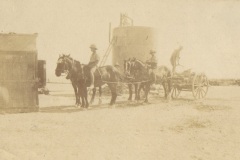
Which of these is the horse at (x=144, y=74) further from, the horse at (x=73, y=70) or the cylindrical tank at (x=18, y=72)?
the cylindrical tank at (x=18, y=72)

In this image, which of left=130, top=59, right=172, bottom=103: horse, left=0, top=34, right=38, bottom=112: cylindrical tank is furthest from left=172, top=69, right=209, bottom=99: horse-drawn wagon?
left=0, top=34, right=38, bottom=112: cylindrical tank

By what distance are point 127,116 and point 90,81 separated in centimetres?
249

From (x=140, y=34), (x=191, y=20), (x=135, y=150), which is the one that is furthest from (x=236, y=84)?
(x=135, y=150)

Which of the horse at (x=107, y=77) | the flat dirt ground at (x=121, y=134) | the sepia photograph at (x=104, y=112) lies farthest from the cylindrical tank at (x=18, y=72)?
the horse at (x=107, y=77)

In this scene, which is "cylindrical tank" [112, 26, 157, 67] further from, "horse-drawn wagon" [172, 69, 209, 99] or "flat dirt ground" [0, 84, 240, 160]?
"flat dirt ground" [0, 84, 240, 160]

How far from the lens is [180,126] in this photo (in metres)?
9.37

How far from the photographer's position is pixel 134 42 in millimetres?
20500

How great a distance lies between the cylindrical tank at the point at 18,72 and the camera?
420 inches

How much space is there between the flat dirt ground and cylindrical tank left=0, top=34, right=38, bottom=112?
0.57m

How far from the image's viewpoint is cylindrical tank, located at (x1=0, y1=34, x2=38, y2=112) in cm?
1068

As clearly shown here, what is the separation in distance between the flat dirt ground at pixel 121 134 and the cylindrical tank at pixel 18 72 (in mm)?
569

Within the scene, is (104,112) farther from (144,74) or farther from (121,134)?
(144,74)

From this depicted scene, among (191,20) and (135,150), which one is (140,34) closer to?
(191,20)

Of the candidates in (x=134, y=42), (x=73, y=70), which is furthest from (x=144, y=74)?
(x=134, y=42)
